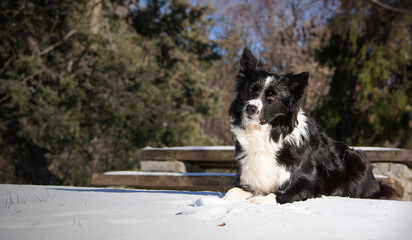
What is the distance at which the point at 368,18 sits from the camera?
37.1 feet

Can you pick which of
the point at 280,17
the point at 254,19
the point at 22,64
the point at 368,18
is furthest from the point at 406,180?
the point at 254,19

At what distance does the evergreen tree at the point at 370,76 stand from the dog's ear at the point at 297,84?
7.74m

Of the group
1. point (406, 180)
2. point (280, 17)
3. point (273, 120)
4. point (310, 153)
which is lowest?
point (406, 180)

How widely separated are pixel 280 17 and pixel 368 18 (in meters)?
7.84

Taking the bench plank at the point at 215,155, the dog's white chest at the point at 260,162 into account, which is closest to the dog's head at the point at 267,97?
the dog's white chest at the point at 260,162

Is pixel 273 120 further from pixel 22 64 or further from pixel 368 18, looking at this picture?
pixel 22 64

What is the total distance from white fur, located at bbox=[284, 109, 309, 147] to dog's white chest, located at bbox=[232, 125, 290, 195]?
123 mm

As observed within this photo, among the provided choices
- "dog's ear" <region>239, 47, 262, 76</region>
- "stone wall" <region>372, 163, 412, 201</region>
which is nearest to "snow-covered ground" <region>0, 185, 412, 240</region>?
"dog's ear" <region>239, 47, 262, 76</region>

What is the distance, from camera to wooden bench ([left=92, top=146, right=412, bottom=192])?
6.24 metres

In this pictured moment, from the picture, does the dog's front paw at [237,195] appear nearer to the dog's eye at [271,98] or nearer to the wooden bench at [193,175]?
the dog's eye at [271,98]

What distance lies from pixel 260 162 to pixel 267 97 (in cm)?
68

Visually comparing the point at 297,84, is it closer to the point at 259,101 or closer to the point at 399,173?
the point at 259,101

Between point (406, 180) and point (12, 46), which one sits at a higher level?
point (12, 46)

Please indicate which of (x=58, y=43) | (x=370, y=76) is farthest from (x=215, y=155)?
(x=58, y=43)
